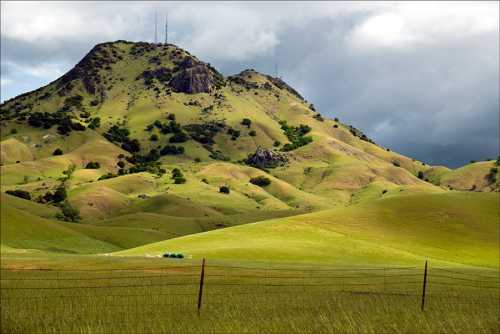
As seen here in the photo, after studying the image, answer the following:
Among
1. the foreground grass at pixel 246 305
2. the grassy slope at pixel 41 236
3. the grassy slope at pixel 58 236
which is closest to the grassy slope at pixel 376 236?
the grassy slope at pixel 41 236

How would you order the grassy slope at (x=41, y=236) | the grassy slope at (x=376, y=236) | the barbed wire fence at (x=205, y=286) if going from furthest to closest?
the grassy slope at (x=41, y=236), the grassy slope at (x=376, y=236), the barbed wire fence at (x=205, y=286)

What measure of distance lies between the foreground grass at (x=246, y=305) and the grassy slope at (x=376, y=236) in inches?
1319

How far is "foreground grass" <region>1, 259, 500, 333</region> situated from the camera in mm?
23422

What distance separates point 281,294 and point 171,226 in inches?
5942

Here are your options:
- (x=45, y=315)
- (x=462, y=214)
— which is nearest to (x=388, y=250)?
(x=462, y=214)

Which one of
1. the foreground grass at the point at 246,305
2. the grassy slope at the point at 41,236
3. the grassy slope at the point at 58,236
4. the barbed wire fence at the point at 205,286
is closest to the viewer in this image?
the foreground grass at the point at 246,305

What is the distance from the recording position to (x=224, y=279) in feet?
164

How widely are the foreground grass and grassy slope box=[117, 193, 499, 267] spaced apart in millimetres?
33501

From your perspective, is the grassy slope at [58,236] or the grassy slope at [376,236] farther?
the grassy slope at [58,236]

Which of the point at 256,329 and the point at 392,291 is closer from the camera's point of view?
the point at 256,329

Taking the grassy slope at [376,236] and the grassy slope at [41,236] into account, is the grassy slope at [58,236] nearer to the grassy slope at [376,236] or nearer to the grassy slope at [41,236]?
the grassy slope at [41,236]

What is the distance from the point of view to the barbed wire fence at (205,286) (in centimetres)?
3391

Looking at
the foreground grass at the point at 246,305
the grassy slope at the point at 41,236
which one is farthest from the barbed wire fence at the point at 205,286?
the grassy slope at the point at 41,236

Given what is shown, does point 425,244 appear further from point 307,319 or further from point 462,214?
point 307,319
